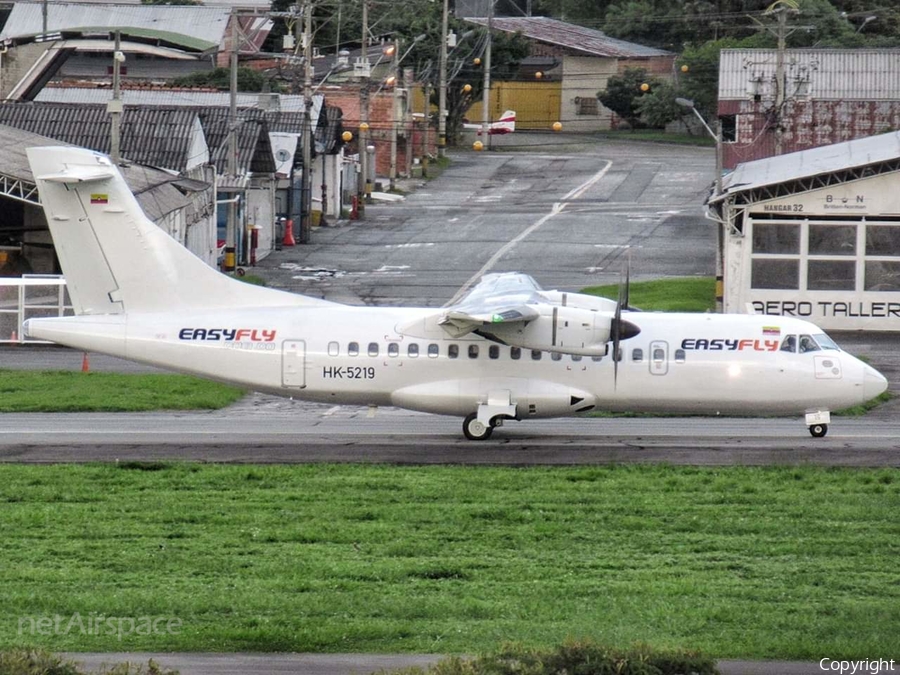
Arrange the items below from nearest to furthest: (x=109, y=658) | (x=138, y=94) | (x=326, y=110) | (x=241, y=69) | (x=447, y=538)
Answer: 1. (x=109, y=658)
2. (x=447, y=538)
3. (x=326, y=110)
4. (x=138, y=94)
5. (x=241, y=69)

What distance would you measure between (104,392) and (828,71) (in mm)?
54884

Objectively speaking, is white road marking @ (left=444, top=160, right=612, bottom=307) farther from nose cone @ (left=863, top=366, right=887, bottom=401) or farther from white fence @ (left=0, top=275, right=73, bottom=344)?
nose cone @ (left=863, top=366, right=887, bottom=401)

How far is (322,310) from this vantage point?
90.6ft

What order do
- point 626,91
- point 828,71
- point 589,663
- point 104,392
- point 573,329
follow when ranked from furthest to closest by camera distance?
point 626,91 < point 828,71 < point 104,392 < point 573,329 < point 589,663

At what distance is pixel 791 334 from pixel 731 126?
5142 cm

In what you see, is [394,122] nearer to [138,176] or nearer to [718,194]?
[138,176]

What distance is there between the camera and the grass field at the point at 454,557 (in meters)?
14.8

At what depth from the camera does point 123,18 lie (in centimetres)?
9594

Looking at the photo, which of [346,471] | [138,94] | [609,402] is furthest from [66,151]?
[138,94]

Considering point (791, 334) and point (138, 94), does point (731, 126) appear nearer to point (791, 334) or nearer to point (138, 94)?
point (138, 94)

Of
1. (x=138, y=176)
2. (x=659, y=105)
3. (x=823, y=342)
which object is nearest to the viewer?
(x=823, y=342)

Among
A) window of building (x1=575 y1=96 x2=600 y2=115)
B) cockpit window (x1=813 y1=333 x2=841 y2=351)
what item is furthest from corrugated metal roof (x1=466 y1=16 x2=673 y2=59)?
cockpit window (x1=813 y1=333 x2=841 y2=351)

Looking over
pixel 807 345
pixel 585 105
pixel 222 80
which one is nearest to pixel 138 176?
pixel 807 345

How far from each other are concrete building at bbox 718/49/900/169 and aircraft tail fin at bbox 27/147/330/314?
33711 millimetres
